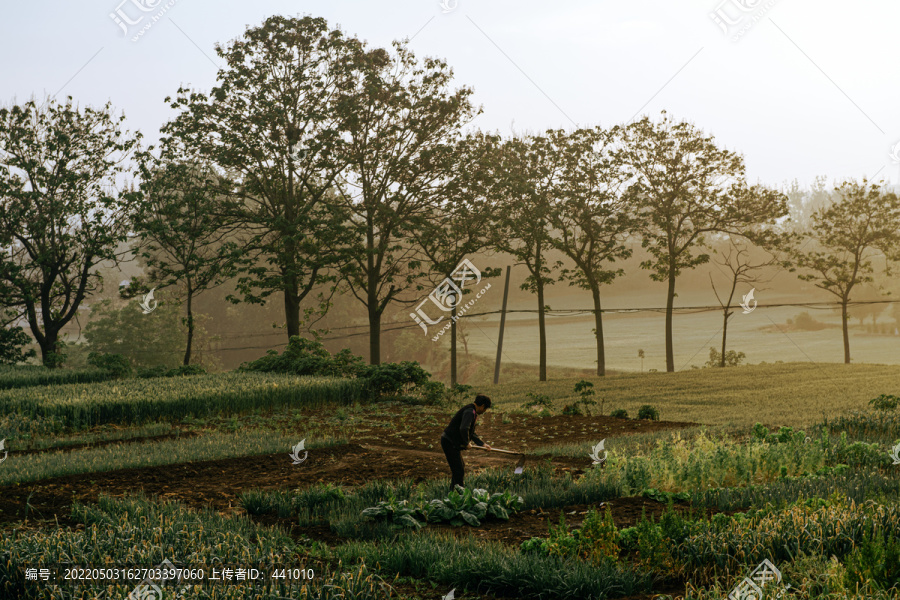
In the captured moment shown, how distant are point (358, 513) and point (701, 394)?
18615 mm

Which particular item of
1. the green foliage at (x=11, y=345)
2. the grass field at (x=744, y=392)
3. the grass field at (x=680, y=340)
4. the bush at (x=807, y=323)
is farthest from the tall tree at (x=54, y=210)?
the bush at (x=807, y=323)

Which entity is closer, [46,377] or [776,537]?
[776,537]

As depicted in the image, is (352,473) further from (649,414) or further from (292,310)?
(292,310)

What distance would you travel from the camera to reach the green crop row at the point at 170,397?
50.0 feet

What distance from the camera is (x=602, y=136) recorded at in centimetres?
3528

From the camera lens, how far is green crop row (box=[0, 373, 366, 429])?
50.0ft

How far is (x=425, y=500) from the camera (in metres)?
8.04

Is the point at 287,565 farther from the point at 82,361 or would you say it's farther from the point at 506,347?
the point at 506,347

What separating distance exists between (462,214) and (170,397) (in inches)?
663

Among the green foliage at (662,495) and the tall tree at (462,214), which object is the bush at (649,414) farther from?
the tall tree at (462,214)

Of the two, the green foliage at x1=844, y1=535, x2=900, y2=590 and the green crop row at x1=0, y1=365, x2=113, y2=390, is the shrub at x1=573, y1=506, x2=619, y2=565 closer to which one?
the green foliage at x1=844, y1=535, x2=900, y2=590

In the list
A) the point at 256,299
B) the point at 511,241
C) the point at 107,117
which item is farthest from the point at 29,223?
the point at 511,241

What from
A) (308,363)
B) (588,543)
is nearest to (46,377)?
(308,363)

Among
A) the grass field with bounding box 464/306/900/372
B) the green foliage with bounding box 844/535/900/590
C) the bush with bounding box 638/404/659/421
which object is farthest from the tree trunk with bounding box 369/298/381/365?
the grass field with bounding box 464/306/900/372
